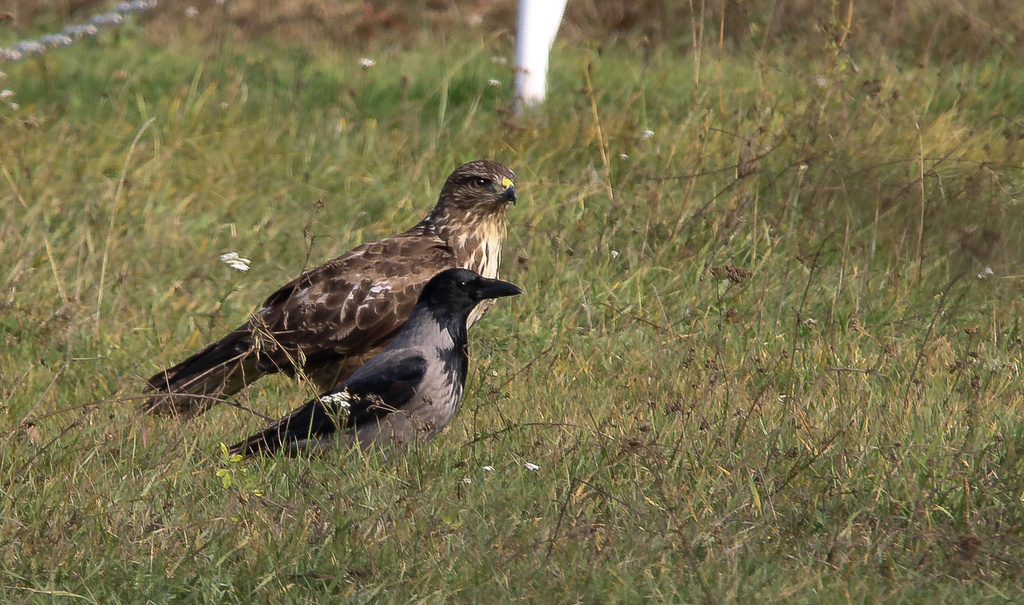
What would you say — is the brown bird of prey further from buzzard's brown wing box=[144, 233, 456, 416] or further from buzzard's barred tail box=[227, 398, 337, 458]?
buzzard's barred tail box=[227, 398, 337, 458]

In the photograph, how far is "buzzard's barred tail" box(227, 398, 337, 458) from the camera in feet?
15.1

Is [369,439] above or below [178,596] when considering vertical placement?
below

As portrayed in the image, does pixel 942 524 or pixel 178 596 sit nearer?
pixel 178 596

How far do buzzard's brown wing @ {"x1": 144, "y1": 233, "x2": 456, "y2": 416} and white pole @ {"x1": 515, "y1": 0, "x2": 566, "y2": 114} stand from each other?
2.78 m

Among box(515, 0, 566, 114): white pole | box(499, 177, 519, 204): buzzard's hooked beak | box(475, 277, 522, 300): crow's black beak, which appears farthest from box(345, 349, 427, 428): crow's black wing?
box(515, 0, 566, 114): white pole

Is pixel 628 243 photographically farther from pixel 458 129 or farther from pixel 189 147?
pixel 189 147

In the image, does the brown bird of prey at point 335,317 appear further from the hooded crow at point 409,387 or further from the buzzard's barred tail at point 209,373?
the hooded crow at point 409,387

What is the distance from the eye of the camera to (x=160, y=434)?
15.1ft

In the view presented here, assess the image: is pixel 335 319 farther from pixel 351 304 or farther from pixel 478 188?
pixel 478 188

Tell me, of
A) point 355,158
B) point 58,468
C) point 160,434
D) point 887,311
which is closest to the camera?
point 58,468

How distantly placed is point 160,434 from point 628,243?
3121 mm

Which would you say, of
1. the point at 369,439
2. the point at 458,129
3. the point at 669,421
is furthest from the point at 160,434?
the point at 458,129

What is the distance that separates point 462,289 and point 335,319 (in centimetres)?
98

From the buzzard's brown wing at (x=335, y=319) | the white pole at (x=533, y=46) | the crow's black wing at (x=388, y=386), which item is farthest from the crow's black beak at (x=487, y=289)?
the white pole at (x=533, y=46)
